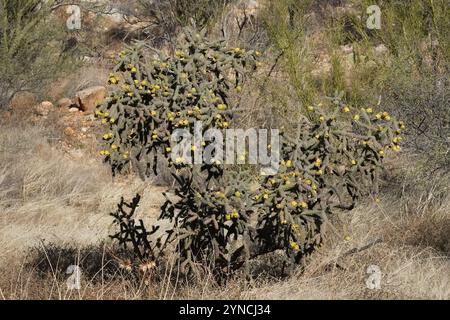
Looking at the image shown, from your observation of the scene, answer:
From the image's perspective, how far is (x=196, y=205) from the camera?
4.09m

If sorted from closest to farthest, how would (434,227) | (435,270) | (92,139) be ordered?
(435,270)
(434,227)
(92,139)

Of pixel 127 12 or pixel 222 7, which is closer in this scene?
pixel 222 7

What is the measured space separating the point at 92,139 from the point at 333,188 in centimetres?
708

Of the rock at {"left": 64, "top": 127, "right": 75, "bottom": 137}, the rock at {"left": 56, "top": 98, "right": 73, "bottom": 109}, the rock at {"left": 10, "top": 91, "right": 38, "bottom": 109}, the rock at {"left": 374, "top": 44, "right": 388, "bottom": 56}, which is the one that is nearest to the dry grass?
the rock at {"left": 64, "top": 127, "right": 75, "bottom": 137}

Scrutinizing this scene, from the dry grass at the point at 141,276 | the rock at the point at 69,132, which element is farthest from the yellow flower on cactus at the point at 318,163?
the rock at the point at 69,132

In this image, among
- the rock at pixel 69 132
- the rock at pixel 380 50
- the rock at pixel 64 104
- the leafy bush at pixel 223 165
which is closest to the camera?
the leafy bush at pixel 223 165

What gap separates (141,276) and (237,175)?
958mm

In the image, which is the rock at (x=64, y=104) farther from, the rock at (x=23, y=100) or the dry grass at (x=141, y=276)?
the dry grass at (x=141, y=276)

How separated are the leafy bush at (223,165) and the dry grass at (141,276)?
23 centimetres

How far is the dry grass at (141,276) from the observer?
4.21 metres

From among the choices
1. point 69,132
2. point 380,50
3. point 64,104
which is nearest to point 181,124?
point 380,50

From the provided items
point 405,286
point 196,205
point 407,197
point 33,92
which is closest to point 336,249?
point 405,286

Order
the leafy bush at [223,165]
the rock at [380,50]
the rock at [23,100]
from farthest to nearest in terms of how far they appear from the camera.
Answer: the rock at [23,100] → the rock at [380,50] → the leafy bush at [223,165]
